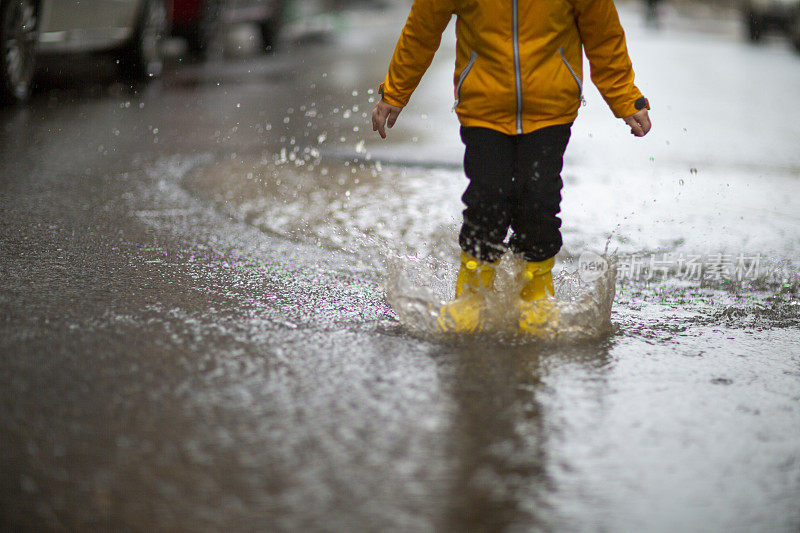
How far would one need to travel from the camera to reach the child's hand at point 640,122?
344 centimetres

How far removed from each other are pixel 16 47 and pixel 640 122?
5837mm

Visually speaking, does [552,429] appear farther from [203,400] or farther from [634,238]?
[634,238]

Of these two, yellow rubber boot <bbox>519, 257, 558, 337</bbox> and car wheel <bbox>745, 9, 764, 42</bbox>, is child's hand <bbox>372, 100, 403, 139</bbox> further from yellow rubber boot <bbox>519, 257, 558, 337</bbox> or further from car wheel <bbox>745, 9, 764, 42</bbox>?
car wheel <bbox>745, 9, 764, 42</bbox>

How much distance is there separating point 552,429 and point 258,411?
0.77 meters

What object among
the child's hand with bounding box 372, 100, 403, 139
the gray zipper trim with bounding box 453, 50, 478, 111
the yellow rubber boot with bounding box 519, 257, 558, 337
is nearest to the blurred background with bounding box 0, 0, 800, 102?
the child's hand with bounding box 372, 100, 403, 139

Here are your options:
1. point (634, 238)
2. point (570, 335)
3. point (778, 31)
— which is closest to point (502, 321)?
point (570, 335)

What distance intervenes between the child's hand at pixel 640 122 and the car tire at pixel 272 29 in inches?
491

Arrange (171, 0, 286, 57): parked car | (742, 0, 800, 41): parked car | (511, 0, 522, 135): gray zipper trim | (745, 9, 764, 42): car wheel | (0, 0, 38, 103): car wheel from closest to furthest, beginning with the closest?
1. (511, 0, 522, 135): gray zipper trim
2. (0, 0, 38, 103): car wheel
3. (171, 0, 286, 57): parked car
4. (742, 0, 800, 41): parked car
5. (745, 9, 764, 42): car wheel

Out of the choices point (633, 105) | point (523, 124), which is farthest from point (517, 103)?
point (633, 105)

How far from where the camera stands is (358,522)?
6.87 feet

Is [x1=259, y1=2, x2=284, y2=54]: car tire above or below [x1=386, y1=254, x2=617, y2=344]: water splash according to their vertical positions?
above

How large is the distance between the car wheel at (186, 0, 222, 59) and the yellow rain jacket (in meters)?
9.63

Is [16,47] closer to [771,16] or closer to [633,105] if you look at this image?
[633,105]

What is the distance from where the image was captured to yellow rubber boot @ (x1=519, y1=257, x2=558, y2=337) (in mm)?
3305
